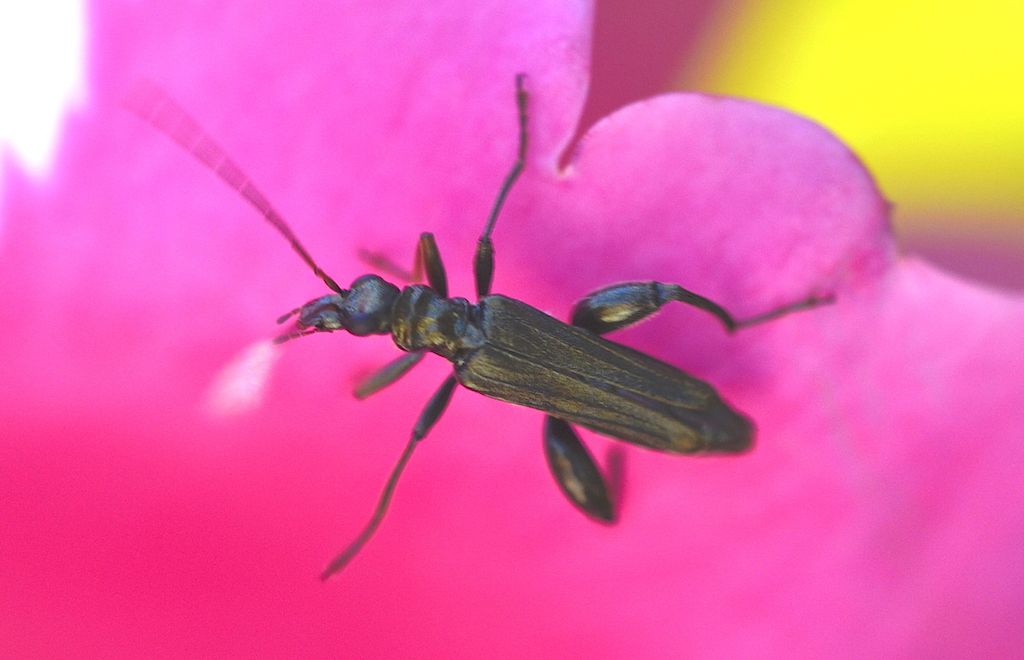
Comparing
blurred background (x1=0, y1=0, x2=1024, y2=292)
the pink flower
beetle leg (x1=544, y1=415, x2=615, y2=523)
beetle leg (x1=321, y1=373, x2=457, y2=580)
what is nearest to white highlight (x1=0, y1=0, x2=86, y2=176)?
the pink flower

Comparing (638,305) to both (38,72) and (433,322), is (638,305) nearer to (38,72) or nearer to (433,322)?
(433,322)

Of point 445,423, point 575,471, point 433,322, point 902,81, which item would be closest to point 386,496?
point 445,423

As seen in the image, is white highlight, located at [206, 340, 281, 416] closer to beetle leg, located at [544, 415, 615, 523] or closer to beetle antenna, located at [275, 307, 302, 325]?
beetle antenna, located at [275, 307, 302, 325]

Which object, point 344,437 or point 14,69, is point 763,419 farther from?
point 14,69

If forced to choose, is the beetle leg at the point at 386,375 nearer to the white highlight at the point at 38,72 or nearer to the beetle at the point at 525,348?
the beetle at the point at 525,348

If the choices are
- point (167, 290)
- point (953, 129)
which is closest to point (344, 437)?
point (167, 290)

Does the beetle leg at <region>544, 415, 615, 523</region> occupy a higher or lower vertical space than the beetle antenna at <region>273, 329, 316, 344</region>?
lower

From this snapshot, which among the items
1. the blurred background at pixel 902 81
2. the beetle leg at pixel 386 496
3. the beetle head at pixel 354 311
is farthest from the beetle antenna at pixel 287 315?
the blurred background at pixel 902 81
